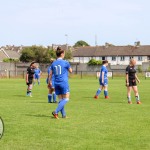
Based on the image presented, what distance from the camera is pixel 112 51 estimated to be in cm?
11894

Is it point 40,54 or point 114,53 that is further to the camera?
point 114,53

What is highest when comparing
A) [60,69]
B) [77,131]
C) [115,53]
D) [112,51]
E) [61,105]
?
[112,51]

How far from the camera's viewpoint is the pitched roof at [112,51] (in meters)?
114

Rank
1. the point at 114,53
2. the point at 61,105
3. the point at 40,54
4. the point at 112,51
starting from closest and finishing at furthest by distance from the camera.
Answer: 1. the point at 61,105
2. the point at 40,54
3. the point at 114,53
4. the point at 112,51

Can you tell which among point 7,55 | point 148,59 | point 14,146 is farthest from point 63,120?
point 7,55

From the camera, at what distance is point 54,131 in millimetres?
9273

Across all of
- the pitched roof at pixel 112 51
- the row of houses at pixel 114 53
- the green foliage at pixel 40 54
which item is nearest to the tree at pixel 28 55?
the green foliage at pixel 40 54

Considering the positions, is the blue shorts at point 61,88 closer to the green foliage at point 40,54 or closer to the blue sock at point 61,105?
the blue sock at point 61,105

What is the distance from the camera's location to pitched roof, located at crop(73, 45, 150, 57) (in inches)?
4493

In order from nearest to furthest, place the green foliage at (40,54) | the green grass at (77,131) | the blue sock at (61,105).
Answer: the green grass at (77,131) → the blue sock at (61,105) → the green foliage at (40,54)

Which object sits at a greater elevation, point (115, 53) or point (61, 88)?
point (115, 53)

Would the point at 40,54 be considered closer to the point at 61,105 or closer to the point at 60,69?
the point at 60,69

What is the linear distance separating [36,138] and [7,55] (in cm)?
11842

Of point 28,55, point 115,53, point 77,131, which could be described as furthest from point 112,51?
point 77,131
